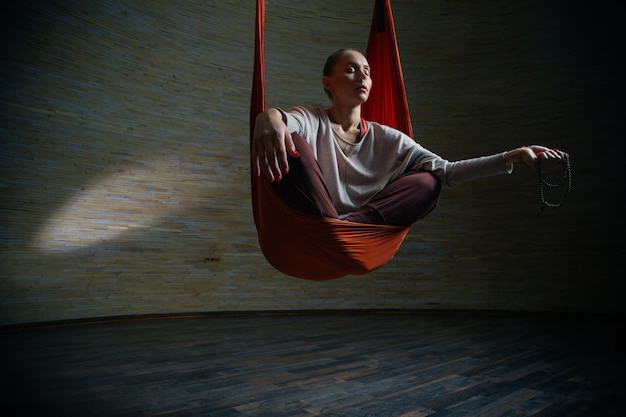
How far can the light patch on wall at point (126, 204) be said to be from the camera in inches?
164

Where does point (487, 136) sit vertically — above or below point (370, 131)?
above

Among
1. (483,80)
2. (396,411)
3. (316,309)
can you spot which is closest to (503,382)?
(396,411)

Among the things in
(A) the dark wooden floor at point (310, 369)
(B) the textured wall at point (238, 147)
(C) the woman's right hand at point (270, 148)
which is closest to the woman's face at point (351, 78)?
(C) the woman's right hand at point (270, 148)

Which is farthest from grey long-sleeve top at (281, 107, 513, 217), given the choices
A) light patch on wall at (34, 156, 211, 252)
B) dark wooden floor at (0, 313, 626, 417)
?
light patch on wall at (34, 156, 211, 252)

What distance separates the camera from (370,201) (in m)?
1.54

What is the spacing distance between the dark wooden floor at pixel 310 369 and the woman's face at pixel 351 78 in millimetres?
1452

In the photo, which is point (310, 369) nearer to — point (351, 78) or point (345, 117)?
point (345, 117)

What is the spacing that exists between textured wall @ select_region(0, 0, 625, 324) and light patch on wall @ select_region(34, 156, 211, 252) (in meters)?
0.01

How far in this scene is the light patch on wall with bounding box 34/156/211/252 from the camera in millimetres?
4164

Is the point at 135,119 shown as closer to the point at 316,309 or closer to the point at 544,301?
the point at 316,309

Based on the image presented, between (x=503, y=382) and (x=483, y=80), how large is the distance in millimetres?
3699

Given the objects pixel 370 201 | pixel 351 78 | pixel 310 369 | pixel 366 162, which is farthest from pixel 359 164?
pixel 310 369

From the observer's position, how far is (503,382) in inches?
110

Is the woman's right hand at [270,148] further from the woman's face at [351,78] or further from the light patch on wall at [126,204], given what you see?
the light patch on wall at [126,204]
